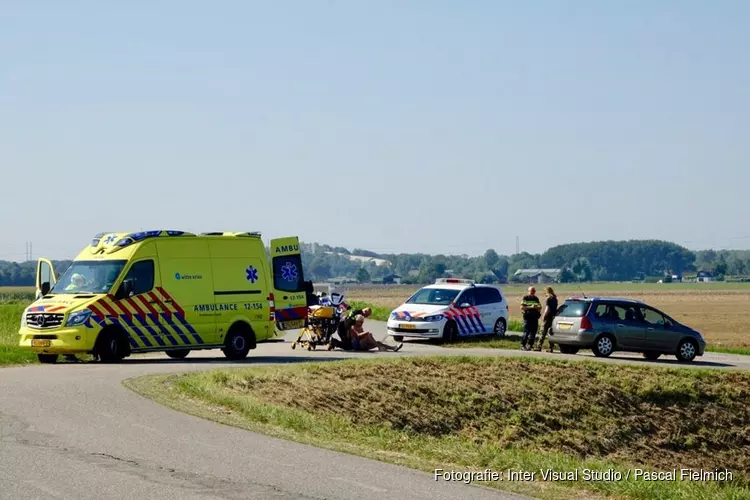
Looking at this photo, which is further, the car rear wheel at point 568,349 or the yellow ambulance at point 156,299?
the car rear wheel at point 568,349

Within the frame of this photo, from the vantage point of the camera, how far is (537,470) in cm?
1218

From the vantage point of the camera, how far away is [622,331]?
30.5m

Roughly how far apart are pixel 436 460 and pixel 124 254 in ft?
44.5

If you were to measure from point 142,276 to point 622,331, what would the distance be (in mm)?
12988

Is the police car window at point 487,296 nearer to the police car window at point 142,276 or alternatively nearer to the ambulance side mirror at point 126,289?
the police car window at point 142,276

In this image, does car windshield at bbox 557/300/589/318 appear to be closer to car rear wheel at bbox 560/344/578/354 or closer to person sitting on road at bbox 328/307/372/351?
car rear wheel at bbox 560/344/578/354

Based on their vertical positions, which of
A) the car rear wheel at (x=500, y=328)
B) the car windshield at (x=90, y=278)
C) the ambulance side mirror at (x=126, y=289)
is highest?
the car windshield at (x=90, y=278)

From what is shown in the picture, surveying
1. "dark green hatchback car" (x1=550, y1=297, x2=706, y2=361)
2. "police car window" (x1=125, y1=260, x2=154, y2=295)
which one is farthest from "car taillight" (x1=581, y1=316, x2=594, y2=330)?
"police car window" (x1=125, y1=260, x2=154, y2=295)

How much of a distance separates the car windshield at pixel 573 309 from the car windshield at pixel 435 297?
4123mm

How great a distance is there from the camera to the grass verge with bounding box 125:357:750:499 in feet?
49.1

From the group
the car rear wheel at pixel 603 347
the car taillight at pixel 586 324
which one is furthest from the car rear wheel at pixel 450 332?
the car rear wheel at pixel 603 347

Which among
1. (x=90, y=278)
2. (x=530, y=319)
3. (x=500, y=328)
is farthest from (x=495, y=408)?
(x=500, y=328)

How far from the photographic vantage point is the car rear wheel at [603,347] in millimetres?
30250

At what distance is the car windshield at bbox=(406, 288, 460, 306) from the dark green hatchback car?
173 inches
